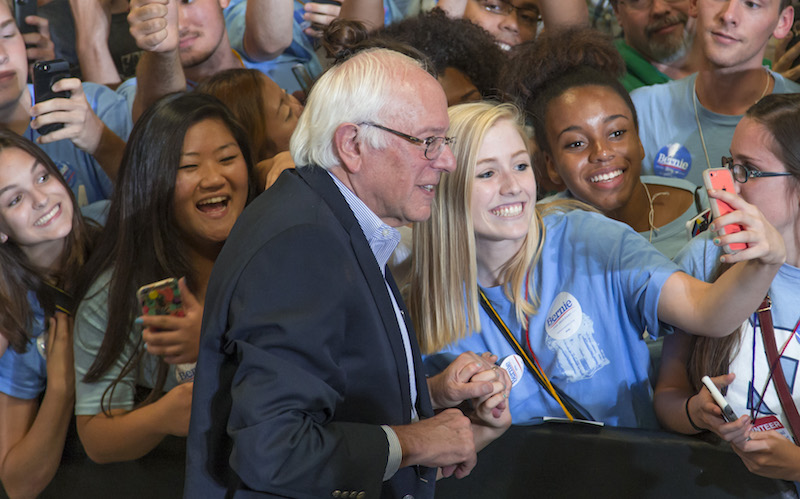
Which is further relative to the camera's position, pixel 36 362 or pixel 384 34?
pixel 384 34

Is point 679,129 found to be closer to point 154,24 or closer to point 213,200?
point 213,200

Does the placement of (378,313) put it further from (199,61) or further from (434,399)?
(199,61)

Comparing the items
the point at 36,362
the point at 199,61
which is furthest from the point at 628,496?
the point at 199,61

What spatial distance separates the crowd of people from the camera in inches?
65.5

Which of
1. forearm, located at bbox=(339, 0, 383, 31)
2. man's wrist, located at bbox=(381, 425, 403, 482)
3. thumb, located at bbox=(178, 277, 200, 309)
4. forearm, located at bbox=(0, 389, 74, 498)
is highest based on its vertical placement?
forearm, located at bbox=(339, 0, 383, 31)

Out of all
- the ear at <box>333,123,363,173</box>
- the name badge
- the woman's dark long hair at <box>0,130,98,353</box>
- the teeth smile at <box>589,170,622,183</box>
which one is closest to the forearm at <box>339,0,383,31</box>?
the teeth smile at <box>589,170,622,183</box>

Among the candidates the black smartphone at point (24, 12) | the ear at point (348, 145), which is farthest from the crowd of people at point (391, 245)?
the black smartphone at point (24, 12)

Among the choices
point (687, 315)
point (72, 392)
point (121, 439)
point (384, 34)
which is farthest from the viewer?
point (384, 34)

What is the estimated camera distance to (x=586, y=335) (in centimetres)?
235

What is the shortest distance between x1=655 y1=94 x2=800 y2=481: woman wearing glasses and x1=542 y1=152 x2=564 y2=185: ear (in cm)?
82

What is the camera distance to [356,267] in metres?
1.70

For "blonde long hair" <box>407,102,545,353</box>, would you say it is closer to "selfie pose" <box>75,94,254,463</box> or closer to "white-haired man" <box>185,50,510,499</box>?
"white-haired man" <box>185,50,510,499</box>

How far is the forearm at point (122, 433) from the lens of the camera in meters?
2.51

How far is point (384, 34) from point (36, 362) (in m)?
1.72
